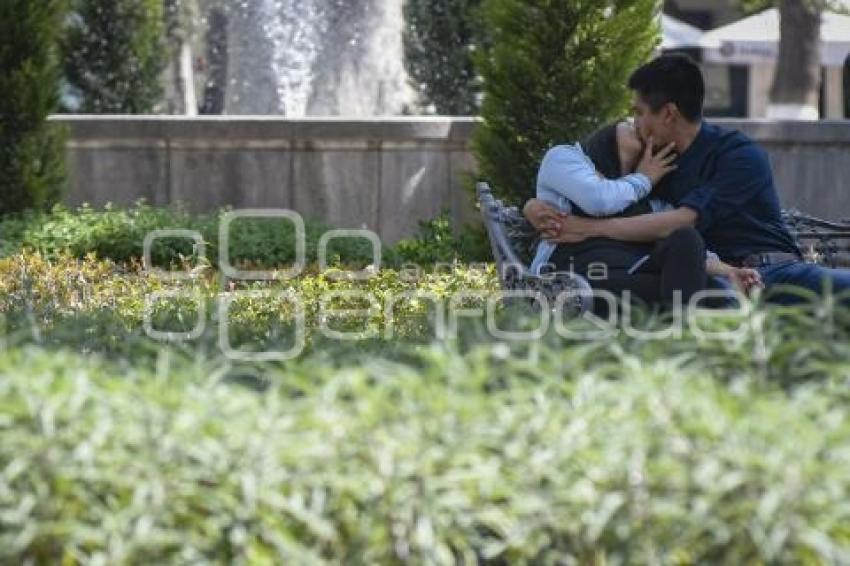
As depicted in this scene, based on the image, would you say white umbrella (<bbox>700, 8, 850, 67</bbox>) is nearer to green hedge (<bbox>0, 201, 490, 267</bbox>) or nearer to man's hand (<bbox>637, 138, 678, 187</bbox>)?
green hedge (<bbox>0, 201, 490, 267</bbox>)

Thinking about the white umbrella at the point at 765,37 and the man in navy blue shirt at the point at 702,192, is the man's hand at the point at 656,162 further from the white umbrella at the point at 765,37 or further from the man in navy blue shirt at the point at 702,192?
the white umbrella at the point at 765,37

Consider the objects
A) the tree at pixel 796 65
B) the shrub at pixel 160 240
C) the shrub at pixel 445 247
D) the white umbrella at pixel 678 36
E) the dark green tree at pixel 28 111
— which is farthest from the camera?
the white umbrella at pixel 678 36

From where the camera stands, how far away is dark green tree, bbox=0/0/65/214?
39.7 feet

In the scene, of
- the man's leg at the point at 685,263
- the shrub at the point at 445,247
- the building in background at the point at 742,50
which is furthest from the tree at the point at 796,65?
the man's leg at the point at 685,263

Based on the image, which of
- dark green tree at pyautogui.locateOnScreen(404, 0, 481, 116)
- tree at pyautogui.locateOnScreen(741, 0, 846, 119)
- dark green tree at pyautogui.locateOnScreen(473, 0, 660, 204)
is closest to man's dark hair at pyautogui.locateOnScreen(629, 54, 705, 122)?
dark green tree at pyautogui.locateOnScreen(473, 0, 660, 204)

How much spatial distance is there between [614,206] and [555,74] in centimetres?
524

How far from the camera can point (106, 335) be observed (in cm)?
599

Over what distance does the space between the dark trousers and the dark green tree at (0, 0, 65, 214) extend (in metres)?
6.14

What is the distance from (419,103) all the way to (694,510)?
13.9 m

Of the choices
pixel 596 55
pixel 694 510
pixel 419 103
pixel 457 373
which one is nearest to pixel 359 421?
pixel 457 373

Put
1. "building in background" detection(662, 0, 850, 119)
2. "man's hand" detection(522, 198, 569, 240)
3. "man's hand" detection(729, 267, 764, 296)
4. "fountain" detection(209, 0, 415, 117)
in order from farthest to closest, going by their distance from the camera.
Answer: "building in background" detection(662, 0, 850, 119)
"fountain" detection(209, 0, 415, 117)
"man's hand" detection(522, 198, 569, 240)
"man's hand" detection(729, 267, 764, 296)

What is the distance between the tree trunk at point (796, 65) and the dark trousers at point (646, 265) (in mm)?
17052

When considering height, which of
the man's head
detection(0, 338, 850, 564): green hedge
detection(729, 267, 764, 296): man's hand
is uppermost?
the man's head

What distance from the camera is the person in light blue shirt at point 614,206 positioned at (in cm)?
633
